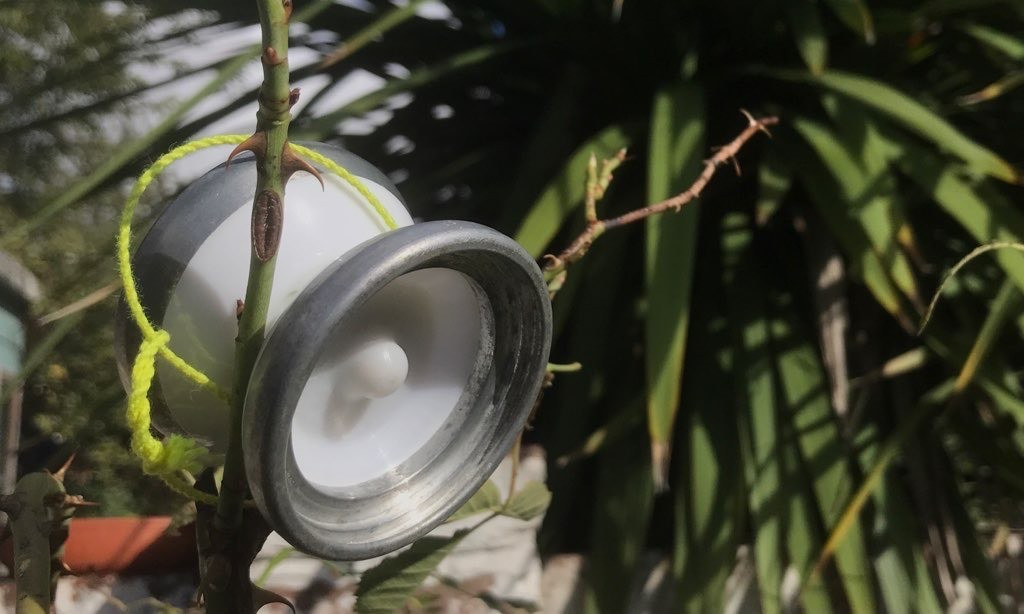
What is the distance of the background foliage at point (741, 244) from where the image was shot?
3.07 ft

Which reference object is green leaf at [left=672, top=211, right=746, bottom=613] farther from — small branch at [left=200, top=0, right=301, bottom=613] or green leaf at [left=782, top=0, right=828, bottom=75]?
small branch at [left=200, top=0, right=301, bottom=613]

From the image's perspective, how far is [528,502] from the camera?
64cm

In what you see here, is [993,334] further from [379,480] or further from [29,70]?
[29,70]

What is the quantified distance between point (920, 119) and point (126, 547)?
2.99ft

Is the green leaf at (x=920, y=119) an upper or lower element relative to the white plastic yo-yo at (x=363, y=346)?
upper

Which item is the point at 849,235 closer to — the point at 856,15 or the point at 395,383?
the point at 856,15

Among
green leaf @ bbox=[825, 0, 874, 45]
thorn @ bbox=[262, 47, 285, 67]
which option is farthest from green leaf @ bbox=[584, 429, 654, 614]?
thorn @ bbox=[262, 47, 285, 67]

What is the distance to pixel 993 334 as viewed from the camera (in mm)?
896

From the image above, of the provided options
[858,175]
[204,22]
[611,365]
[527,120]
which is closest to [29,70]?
[204,22]

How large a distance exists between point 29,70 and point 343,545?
299cm

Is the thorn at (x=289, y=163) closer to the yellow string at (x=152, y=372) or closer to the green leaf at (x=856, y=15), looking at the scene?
the yellow string at (x=152, y=372)

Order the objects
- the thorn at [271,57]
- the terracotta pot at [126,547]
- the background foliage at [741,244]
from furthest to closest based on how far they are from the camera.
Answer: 1. the background foliage at [741,244]
2. the terracotta pot at [126,547]
3. the thorn at [271,57]

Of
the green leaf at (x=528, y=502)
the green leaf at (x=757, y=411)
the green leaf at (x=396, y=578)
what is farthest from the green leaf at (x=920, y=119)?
the green leaf at (x=396, y=578)

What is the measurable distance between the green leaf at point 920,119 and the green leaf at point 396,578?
0.72m
